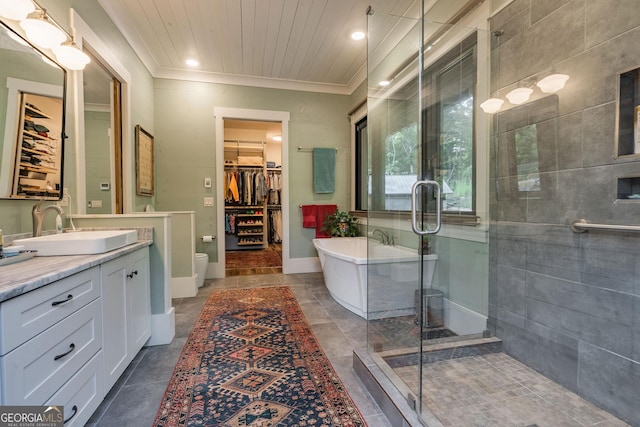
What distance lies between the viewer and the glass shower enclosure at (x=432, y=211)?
2.04m

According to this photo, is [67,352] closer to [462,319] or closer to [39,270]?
[39,270]

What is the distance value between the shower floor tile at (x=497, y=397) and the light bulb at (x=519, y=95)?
5.57ft

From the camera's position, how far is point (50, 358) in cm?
103

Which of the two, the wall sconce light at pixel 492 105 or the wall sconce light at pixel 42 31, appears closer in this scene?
the wall sconce light at pixel 42 31

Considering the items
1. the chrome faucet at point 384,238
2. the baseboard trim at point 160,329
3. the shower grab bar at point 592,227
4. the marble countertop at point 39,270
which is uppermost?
the shower grab bar at point 592,227

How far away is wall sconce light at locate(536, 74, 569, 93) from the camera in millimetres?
1581

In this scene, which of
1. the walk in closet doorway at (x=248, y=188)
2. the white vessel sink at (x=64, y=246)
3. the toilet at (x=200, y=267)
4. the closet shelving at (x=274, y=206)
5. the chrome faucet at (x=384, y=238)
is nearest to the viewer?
the white vessel sink at (x=64, y=246)

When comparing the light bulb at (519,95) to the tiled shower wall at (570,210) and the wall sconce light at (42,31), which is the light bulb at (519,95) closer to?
the tiled shower wall at (570,210)

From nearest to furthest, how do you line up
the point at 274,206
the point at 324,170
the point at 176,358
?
the point at 176,358 → the point at 324,170 → the point at 274,206

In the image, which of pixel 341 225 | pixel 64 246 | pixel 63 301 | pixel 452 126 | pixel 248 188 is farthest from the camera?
pixel 248 188

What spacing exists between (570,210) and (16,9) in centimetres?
308

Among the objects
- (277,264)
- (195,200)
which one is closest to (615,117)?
(195,200)

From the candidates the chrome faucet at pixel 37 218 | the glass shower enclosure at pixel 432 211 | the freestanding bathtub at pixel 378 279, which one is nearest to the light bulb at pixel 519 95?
the glass shower enclosure at pixel 432 211

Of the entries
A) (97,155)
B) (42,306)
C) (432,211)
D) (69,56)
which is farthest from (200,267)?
(432,211)
